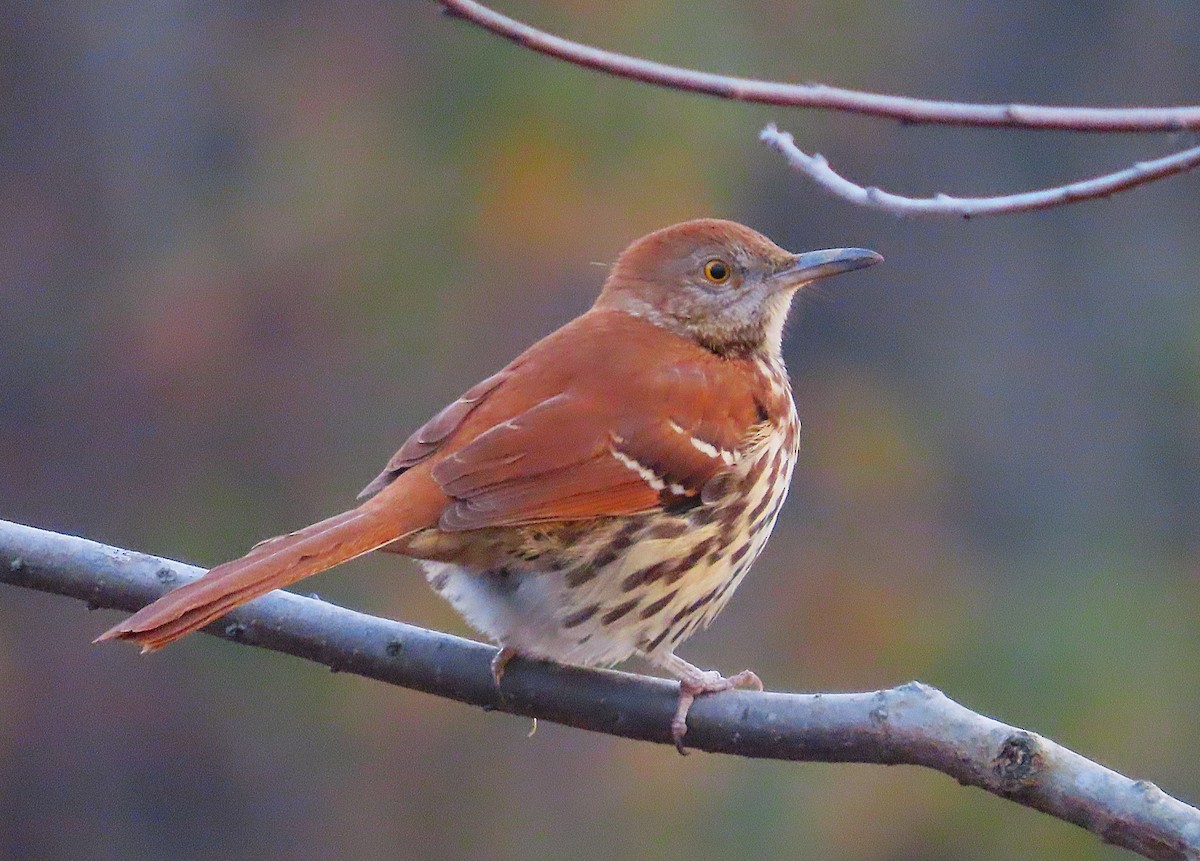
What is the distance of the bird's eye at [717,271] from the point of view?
162 inches

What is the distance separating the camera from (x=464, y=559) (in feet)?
10.7

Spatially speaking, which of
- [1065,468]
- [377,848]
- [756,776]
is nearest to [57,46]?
[377,848]

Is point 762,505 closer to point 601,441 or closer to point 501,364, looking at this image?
point 601,441

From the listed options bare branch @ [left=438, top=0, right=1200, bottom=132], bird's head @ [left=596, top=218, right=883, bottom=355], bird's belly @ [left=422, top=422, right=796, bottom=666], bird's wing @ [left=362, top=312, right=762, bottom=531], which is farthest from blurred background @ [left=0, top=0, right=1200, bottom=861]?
bare branch @ [left=438, top=0, right=1200, bottom=132]

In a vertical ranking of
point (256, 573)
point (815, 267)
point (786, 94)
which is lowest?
point (256, 573)

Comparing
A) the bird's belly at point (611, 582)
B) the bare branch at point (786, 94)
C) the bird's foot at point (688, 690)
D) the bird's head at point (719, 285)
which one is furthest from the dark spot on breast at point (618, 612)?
the bare branch at point (786, 94)

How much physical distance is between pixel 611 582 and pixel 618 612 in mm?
58

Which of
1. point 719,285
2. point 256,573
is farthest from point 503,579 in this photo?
point 719,285

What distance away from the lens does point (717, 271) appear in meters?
4.11

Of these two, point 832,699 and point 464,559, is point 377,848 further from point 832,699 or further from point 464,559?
point 832,699

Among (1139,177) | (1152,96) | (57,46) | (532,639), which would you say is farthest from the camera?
(1152,96)

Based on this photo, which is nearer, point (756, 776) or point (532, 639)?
point (532, 639)

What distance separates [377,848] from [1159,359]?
5885 mm

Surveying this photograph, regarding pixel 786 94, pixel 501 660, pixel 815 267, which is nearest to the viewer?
pixel 786 94
